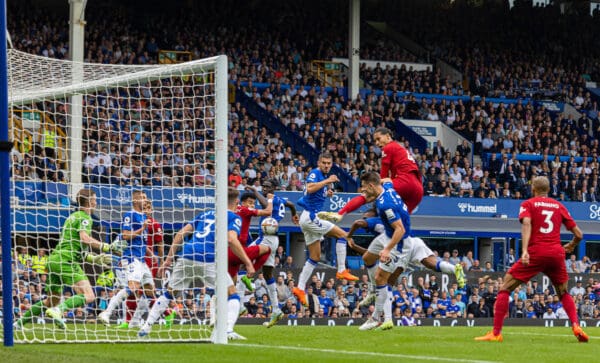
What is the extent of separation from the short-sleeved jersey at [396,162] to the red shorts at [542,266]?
270cm

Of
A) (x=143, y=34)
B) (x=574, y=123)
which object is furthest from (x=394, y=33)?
(x=143, y=34)

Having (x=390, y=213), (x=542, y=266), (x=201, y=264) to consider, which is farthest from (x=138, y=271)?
(x=542, y=266)

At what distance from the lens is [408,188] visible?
50.1 feet

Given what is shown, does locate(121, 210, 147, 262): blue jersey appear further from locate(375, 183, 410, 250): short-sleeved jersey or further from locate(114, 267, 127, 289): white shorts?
locate(375, 183, 410, 250): short-sleeved jersey

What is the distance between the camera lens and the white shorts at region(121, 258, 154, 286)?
15133 mm

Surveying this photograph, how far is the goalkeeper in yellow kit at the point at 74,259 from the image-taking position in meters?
13.6

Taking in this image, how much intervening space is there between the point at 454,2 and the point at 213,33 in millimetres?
14296

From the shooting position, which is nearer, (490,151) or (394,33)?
(490,151)

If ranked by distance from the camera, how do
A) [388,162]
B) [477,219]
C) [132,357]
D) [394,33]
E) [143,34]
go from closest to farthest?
1. [132,357]
2. [388,162]
3. [477,219]
4. [143,34]
5. [394,33]

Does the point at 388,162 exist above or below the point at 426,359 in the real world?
above

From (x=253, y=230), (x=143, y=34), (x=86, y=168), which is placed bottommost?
(x=253, y=230)

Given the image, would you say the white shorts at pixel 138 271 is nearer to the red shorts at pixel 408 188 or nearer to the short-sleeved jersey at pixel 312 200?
the short-sleeved jersey at pixel 312 200

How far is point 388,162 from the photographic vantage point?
605 inches

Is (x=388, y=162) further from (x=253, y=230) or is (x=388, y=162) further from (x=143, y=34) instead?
(x=143, y=34)
